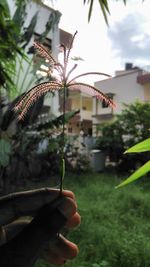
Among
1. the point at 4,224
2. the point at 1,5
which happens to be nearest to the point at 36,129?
the point at 1,5

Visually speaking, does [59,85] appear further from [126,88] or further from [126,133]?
[126,88]

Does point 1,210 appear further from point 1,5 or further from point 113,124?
point 113,124

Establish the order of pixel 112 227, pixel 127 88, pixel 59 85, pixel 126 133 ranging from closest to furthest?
pixel 59 85, pixel 112 227, pixel 126 133, pixel 127 88

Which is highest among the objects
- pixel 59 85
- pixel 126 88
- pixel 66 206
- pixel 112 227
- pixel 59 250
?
pixel 126 88

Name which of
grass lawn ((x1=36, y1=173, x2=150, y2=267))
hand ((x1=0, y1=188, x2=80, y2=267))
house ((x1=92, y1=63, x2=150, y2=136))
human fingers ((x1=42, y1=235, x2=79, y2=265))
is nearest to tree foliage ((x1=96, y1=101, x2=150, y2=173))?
grass lawn ((x1=36, y1=173, x2=150, y2=267))

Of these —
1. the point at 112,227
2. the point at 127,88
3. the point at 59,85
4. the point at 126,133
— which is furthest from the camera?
the point at 127,88

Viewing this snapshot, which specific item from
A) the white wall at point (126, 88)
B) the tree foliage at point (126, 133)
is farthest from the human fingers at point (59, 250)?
the white wall at point (126, 88)

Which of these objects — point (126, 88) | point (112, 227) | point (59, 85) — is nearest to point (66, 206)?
point (59, 85)

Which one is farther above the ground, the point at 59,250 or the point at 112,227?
the point at 59,250

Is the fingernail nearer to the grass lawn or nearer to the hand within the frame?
the hand
